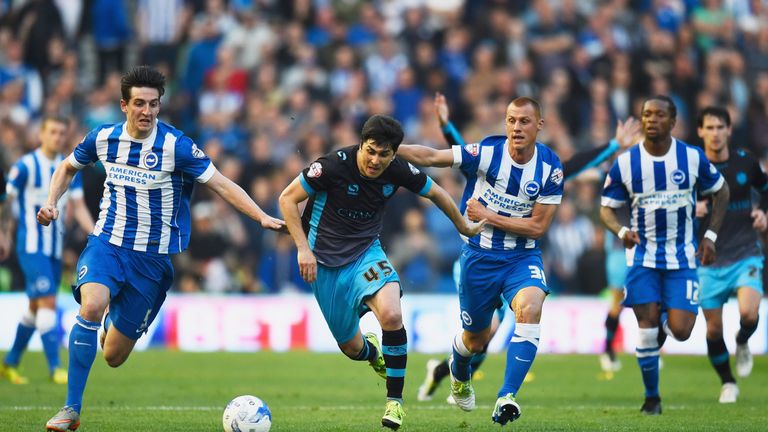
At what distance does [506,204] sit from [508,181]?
0.19m

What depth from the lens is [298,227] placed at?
31.0ft

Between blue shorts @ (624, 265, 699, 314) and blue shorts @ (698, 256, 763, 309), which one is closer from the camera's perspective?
blue shorts @ (624, 265, 699, 314)

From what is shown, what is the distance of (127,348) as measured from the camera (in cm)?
982

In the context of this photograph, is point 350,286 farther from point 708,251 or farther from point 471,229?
point 708,251

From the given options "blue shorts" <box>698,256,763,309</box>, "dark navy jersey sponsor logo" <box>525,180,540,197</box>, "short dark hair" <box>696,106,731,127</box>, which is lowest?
"blue shorts" <box>698,256,763,309</box>

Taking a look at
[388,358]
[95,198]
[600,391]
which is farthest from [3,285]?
[388,358]

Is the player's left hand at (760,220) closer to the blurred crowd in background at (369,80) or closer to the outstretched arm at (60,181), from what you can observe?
the outstretched arm at (60,181)

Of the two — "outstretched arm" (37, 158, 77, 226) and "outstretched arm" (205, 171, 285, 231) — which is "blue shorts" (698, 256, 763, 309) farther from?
"outstretched arm" (37, 158, 77, 226)

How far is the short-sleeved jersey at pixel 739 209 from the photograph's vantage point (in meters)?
12.7

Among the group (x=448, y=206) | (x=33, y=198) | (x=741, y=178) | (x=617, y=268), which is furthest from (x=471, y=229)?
(x=617, y=268)

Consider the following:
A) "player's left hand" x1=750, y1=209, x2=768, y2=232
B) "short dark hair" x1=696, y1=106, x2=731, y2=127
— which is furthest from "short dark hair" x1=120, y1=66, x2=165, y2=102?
"player's left hand" x1=750, y1=209, x2=768, y2=232

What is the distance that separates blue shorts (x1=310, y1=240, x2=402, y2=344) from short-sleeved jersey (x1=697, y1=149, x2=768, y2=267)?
449cm

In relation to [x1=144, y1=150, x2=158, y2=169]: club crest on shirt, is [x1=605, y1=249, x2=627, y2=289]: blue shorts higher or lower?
lower

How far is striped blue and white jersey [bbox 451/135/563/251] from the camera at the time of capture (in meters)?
10.2
